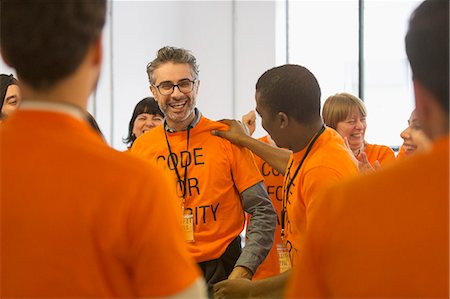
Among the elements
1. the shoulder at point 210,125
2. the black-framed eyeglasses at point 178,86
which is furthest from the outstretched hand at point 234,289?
the black-framed eyeglasses at point 178,86

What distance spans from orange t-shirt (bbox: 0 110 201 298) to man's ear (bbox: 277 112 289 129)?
1.11 m

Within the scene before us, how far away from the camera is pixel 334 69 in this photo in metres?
7.32

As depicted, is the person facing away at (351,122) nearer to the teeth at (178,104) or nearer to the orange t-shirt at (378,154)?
the orange t-shirt at (378,154)

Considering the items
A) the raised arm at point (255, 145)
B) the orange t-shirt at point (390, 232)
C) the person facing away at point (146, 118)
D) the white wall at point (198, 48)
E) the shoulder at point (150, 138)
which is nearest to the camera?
the orange t-shirt at point (390, 232)

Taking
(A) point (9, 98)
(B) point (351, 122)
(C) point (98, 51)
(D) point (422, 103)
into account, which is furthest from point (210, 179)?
(D) point (422, 103)

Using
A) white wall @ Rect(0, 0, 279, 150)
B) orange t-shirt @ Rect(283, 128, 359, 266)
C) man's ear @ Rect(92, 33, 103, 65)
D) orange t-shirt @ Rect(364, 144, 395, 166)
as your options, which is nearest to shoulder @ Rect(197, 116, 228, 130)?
orange t-shirt @ Rect(283, 128, 359, 266)

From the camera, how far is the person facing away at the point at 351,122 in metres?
3.50

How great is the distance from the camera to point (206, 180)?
2.59 m

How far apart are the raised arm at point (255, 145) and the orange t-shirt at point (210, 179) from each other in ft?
0.11

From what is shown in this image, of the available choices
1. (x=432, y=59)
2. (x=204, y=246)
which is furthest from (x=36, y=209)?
(x=204, y=246)

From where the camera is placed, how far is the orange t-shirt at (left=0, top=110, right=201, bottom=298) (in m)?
0.95

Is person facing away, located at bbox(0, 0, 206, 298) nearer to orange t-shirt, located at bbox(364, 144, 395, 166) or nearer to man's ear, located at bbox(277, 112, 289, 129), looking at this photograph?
man's ear, located at bbox(277, 112, 289, 129)

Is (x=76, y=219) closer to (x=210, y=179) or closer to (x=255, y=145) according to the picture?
(x=210, y=179)

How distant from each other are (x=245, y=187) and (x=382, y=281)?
173 cm
